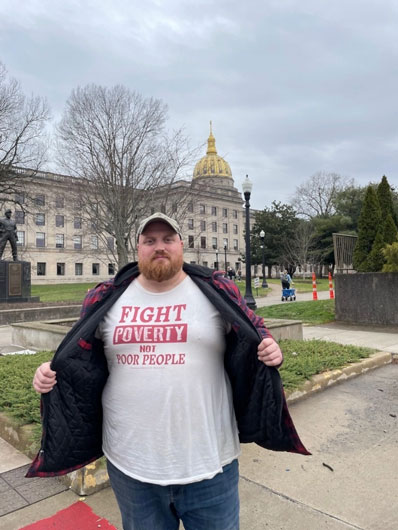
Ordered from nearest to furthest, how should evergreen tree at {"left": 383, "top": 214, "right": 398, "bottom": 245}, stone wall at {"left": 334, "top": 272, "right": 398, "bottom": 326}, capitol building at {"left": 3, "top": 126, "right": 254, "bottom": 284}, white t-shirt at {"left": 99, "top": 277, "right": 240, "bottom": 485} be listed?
white t-shirt at {"left": 99, "top": 277, "right": 240, "bottom": 485}, stone wall at {"left": 334, "top": 272, "right": 398, "bottom": 326}, evergreen tree at {"left": 383, "top": 214, "right": 398, "bottom": 245}, capitol building at {"left": 3, "top": 126, "right": 254, "bottom": 284}

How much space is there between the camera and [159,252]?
1887 millimetres

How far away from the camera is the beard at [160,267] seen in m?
1.85

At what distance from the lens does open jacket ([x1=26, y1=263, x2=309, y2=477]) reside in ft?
6.10

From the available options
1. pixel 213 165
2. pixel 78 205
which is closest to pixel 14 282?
pixel 78 205

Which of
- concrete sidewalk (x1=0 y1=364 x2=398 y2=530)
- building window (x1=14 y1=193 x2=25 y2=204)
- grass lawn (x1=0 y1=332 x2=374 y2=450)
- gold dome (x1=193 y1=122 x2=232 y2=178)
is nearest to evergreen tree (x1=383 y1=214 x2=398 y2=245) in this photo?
grass lawn (x1=0 y1=332 x2=374 y2=450)

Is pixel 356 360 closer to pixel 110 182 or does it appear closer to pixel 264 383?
pixel 264 383

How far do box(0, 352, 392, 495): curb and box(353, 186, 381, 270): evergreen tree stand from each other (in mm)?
5542

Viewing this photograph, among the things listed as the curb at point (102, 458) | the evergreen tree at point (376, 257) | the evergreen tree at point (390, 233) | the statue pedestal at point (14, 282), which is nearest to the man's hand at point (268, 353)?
the curb at point (102, 458)

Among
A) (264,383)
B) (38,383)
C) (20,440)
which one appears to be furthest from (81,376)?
(20,440)

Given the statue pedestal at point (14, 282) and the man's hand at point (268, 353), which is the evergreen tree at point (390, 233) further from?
the statue pedestal at point (14, 282)

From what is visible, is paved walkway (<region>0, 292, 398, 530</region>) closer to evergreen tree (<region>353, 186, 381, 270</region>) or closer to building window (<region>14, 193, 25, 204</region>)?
evergreen tree (<region>353, 186, 381, 270</region>)

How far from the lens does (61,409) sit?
6.28 ft

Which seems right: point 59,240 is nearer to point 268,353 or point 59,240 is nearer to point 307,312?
point 307,312

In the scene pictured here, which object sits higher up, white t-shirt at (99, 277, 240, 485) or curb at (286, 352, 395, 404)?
white t-shirt at (99, 277, 240, 485)
